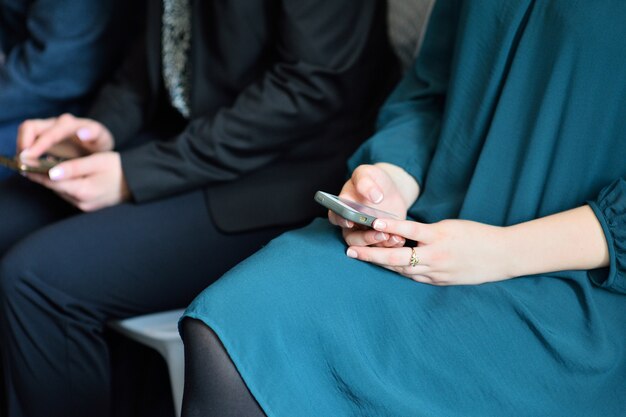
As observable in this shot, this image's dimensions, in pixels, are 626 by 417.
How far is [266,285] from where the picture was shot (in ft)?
2.88

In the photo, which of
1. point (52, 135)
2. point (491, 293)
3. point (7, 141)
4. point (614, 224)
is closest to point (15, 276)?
point (52, 135)

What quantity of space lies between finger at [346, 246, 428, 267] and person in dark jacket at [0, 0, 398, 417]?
14.9 inches

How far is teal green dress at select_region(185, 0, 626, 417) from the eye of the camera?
2.79 ft

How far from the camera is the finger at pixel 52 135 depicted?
131cm

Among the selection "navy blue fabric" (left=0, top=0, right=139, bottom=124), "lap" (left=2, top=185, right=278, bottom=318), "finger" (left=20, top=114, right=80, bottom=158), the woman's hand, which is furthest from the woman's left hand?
"navy blue fabric" (left=0, top=0, right=139, bottom=124)

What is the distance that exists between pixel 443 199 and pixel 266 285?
1.03 feet

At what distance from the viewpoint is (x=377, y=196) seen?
0.93 metres

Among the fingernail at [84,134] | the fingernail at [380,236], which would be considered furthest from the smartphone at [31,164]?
the fingernail at [380,236]

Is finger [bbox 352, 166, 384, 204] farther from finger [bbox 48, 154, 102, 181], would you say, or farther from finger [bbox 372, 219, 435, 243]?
finger [bbox 48, 154, 102, 181]

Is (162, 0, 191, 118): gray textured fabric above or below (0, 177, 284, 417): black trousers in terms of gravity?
above

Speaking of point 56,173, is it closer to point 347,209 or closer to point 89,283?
point 89,283

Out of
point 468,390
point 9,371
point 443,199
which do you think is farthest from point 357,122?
point 9,371

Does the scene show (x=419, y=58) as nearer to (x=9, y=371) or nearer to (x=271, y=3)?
(x=271, y=3)

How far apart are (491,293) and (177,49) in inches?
29.4
